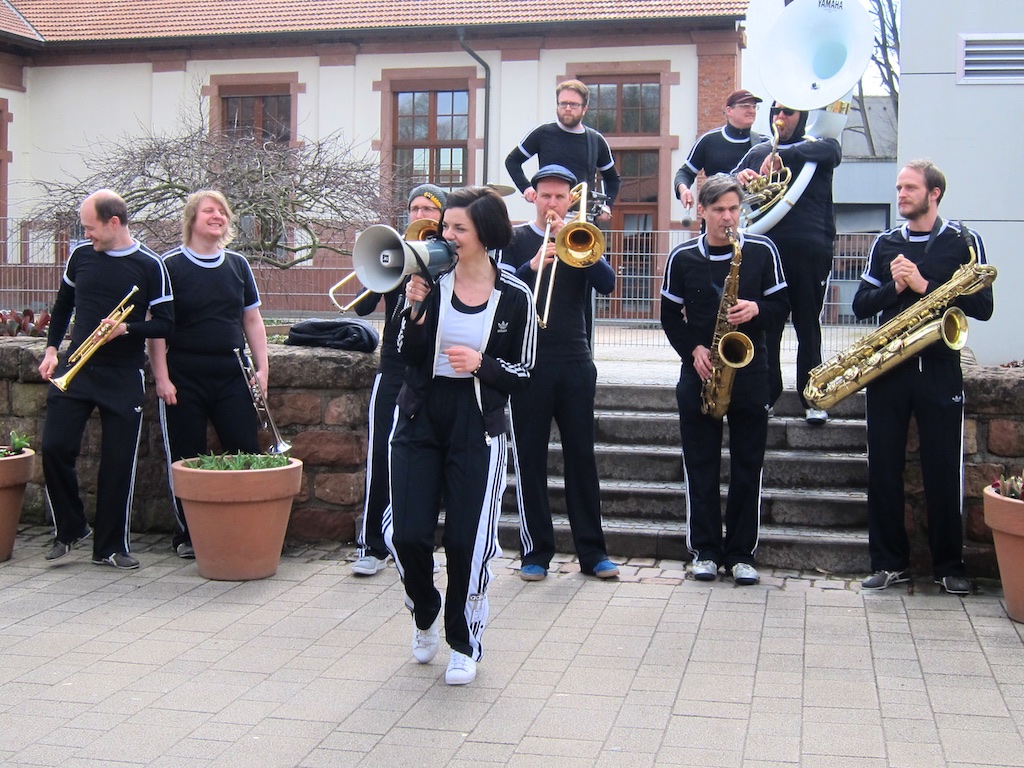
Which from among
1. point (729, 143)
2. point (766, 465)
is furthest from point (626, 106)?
point (766, 465)

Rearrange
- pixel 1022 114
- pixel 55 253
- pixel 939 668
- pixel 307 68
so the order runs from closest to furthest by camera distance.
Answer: pixel 939 668
pixel 1022 114
pixel 55 253
pixel 307 68

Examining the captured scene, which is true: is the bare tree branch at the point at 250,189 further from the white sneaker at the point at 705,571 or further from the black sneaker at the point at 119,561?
the white sneaker at the point at 705,571

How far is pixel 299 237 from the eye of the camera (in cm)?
1745

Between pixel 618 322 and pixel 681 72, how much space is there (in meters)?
10.1

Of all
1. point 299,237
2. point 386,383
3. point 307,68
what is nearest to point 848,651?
point 386,383

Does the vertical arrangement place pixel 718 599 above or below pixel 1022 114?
below

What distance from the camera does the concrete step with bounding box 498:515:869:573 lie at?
256 inches

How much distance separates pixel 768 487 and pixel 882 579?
1.15m

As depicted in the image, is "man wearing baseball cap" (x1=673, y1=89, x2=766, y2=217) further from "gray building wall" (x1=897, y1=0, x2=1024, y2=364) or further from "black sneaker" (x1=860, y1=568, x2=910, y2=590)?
"black sneaker" (x1=860, y1=568, x2=910, y2=590)

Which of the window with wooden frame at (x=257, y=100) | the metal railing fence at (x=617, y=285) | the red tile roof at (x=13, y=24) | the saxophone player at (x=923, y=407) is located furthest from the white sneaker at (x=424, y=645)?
the red tile roof at (x=13, y=24)

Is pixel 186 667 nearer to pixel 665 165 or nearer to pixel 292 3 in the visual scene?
pixel 665 165

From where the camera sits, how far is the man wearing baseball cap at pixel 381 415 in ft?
20.4

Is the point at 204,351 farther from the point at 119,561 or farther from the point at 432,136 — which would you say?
the point at 432,136

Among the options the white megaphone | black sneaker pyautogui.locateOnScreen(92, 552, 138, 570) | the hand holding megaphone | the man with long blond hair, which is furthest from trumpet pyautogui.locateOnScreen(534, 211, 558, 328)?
black sneaker pyautogui.locateOnScreen(92, 552, 138, 570)
